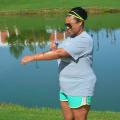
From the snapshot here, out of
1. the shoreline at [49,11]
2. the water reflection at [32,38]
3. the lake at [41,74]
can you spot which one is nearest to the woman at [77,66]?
the lake at [41,74]

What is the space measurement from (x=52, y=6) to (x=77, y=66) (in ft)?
166


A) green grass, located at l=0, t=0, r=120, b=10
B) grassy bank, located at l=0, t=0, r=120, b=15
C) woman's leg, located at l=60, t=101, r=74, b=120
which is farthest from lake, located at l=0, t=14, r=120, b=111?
green grass, located at l=0, t=0, r=120, b=10

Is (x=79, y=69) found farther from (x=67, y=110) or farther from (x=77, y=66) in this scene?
(x=67, y=110)

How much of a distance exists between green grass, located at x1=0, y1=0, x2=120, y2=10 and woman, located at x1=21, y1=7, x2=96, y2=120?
4771 cm

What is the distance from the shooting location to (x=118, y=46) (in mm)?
27688

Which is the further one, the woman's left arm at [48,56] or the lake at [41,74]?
the lake at [41,74]

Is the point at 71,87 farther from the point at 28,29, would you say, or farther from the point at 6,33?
the point at 28,29

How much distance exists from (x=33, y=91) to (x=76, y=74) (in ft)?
38.3

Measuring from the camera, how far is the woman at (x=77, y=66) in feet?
18.7

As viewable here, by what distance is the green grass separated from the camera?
54131 mm

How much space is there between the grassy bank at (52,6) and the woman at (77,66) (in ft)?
151

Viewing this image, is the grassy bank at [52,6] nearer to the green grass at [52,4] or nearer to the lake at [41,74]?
the green grass at [52,4]

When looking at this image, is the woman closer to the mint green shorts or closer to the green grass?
the mint green shorts

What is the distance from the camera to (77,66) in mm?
5777
